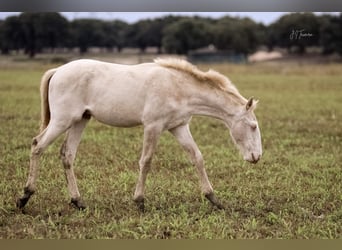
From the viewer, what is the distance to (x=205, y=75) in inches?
179

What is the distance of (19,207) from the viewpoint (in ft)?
14.1

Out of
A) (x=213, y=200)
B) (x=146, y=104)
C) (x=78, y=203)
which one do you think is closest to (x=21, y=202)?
(x=78, y=203)

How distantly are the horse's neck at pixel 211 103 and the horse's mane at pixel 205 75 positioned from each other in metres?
0.07

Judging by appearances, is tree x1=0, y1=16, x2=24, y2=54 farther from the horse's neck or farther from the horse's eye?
the horse's eye

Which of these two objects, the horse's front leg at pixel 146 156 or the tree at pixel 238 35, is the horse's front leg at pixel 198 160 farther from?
the tree at pixel 238 35

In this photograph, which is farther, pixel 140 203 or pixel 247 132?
pixel 247 132

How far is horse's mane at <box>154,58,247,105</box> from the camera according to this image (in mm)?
4535

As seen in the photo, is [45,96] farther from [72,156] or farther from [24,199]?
[24,199]

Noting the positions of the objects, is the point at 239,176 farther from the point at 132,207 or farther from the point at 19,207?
the point at 19,207

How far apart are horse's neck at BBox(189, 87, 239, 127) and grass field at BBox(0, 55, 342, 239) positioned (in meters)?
0.82

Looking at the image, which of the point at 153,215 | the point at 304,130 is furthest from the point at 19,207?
the point at 304,130

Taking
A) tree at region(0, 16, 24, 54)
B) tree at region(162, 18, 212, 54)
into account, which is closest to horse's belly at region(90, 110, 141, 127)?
tree at region(0, 16, 24, 54)

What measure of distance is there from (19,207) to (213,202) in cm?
170

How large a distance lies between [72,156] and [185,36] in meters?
2.72
